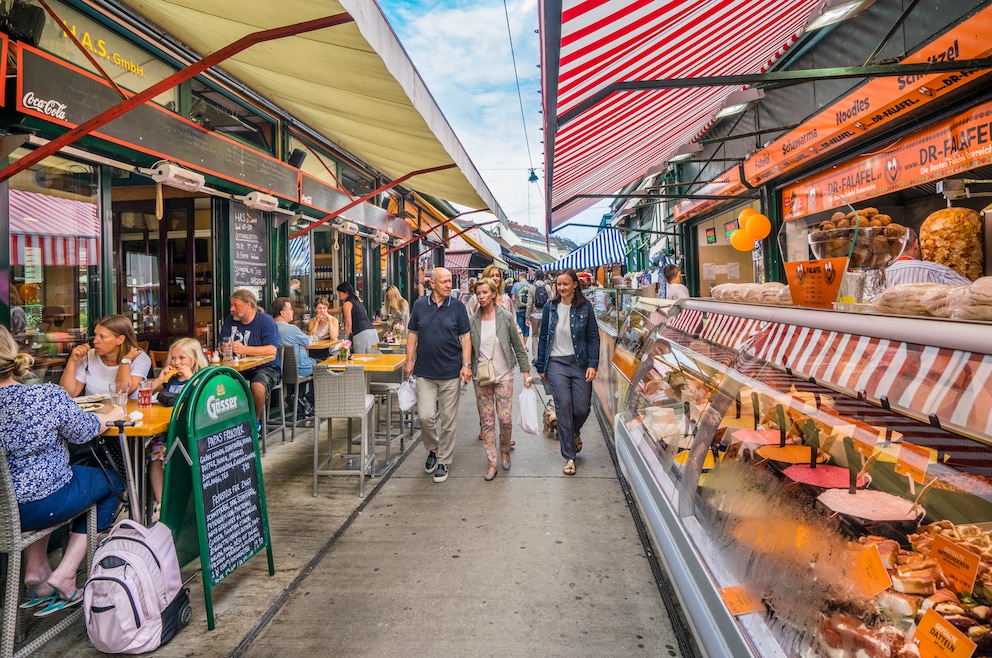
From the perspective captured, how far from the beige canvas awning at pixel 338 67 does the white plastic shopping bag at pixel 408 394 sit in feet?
7.31

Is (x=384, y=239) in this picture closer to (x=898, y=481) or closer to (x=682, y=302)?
(x=682, y=302)

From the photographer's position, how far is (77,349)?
13.1 feet

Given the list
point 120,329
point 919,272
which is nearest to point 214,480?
point 120,329

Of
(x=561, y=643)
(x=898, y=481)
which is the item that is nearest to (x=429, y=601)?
(x=561, y=643)

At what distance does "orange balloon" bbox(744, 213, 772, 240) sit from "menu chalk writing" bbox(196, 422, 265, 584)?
6257mm

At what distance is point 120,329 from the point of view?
157 inches

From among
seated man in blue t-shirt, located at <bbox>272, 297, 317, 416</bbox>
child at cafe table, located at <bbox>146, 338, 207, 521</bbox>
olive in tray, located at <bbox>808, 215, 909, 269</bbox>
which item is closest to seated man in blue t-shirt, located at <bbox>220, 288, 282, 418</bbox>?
seated man in blue t-shirt, located at <bbox>272, 297, 317, 416</bbox>

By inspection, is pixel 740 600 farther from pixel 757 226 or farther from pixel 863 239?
pixel 757 226

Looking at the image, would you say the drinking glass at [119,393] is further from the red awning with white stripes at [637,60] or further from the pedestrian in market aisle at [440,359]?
the red awning with white stripes at [637,60]

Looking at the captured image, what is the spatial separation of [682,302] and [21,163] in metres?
4.09

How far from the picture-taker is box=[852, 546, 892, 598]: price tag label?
4.65 ft

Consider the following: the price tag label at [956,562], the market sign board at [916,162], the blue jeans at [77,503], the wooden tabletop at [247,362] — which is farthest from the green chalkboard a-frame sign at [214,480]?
the market sign board at [916,162]

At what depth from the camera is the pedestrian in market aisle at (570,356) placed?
5.05 m

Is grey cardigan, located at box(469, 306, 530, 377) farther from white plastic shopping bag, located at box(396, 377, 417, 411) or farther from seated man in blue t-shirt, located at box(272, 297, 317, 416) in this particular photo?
seated man in blue t-shirt, located at box(272, 297, 317, 416)
